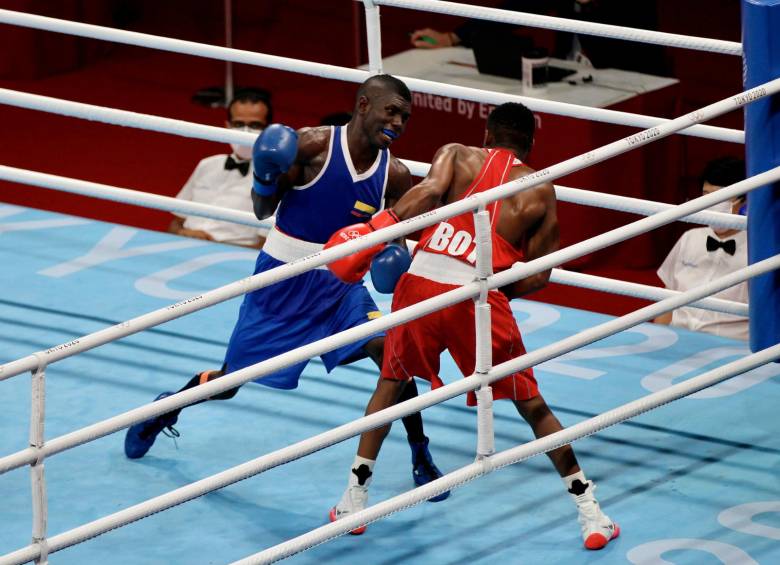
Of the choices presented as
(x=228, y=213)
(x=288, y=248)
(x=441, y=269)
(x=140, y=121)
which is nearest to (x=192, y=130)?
(x=140, y=121)

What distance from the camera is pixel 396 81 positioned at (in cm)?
406

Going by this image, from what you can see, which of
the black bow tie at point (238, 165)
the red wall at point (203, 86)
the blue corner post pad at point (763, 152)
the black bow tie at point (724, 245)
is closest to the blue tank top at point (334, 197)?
the blue corner post pad at point (763, 152)

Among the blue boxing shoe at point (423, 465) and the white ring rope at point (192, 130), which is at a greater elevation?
the white ring rope at point (192, 130)

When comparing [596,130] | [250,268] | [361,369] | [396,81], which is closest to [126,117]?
[250,268]

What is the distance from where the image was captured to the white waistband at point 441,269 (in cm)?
398

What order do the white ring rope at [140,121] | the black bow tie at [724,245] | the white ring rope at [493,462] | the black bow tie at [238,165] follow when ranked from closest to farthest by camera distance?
1. the white ring rope at [493,462]
2. the white ring rope at [140,121]
3. the black bow tie at [724,245]
4. the black bow tie at [238,165]

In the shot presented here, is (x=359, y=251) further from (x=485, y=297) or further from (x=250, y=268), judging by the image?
(x=250, y=268)

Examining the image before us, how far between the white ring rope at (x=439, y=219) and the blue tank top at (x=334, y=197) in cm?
67

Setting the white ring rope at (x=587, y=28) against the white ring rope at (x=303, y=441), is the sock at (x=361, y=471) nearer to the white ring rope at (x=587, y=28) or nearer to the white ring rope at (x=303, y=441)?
the white ring rope at (x=303, y=441)

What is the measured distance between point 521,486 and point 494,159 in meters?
0.96

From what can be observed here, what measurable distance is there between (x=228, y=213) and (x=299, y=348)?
1.89 metres

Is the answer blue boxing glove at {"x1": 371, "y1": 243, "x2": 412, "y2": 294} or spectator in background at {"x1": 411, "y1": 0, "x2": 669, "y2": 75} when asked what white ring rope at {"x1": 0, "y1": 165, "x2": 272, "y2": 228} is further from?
spectator in background at {"x1": 411, "y1": 0, "x2": 669, "y2": 75}

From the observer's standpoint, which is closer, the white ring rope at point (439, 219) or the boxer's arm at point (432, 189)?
the white ring rope at point (439, 219)

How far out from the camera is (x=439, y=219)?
11.6ft
